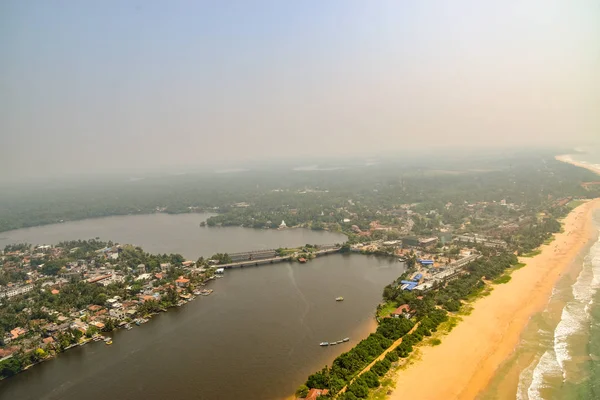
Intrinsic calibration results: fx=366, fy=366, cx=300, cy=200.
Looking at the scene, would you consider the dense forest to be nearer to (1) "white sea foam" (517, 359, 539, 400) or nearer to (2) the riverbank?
(2) the riverbank

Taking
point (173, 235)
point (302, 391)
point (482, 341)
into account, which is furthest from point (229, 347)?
point (173, 235)

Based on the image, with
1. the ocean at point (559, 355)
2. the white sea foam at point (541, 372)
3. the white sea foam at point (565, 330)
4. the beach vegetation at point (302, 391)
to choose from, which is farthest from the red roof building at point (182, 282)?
the white sea foam at point (541, 372)

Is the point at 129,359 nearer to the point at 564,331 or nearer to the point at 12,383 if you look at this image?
the point at 12,383

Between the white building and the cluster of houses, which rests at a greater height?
the white building

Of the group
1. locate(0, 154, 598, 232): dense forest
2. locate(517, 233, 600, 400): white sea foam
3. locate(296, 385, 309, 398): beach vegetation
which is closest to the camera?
locate(517, 233, 600, 400): white sea foam

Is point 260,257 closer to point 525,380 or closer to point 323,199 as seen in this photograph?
point 525,380

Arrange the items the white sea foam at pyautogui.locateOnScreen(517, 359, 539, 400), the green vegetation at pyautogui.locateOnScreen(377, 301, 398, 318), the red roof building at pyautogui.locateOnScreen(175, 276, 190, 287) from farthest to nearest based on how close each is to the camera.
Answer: the red roof building at pyautogui.locateOnScreen(175, 276, 190, 287) < the green vegetation at pyautogui.locateOnScreen(377, 301, 398, 318) < the white sea foam at pyautogui.locateOnScreen(517, 359, 539, 400)

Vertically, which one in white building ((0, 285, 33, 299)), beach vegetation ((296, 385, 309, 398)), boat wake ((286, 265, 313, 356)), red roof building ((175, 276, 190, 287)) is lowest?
boat wake ((286, 265, 313, 356))

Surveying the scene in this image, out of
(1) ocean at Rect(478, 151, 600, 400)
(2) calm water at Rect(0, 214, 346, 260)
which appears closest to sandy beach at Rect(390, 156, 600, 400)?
(1) ocean at Rect(478, 151, 600, 400)
